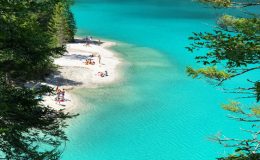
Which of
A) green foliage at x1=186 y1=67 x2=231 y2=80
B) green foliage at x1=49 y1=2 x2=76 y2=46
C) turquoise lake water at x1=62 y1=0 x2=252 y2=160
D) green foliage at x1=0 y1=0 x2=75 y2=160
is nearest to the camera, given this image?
green foliage at x1=186 y1=67 x2=231 y2=80

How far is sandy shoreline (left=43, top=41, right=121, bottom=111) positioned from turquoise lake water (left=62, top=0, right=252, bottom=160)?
4.19ft

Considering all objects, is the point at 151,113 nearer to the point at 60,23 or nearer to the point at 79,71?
the point at 79,71

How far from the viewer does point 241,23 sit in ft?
21.9

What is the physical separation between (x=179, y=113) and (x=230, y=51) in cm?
2711

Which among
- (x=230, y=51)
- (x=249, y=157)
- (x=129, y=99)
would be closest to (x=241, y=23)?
(x=230, y=51)

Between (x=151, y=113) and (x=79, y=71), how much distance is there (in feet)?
45.8

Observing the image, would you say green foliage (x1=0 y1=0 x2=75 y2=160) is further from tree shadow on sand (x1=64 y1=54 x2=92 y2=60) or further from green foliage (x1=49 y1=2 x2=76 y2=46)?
tree shadow on sand (x1=64 y1=54 x2=92 y2=60)

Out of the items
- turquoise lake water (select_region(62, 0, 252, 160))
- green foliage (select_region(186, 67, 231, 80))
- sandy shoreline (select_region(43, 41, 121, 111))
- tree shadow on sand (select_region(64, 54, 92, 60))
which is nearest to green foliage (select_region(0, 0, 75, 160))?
green foliage (select_region(186, 67, 231, 80))

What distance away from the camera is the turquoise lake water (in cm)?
2644

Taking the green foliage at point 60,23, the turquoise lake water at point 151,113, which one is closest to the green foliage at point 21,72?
the turquoise lake water at point 151,113

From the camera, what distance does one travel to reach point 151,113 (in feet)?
108

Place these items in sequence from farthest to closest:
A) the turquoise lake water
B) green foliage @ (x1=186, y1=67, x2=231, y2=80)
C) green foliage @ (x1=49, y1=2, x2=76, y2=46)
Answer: green foliage @ (x1=49, y1=2, x2=76, y2=46), the turquoise lake water, green foliage @ (x1=186, y1=67, x2=231, y2=80)

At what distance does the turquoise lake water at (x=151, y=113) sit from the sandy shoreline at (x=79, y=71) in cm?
128

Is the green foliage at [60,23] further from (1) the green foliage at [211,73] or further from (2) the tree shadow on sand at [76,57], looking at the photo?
(1) the green foliage at [211,73]
